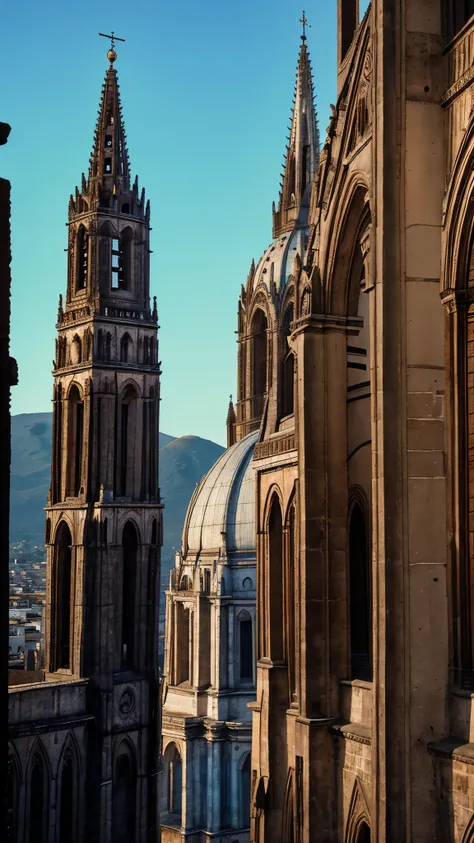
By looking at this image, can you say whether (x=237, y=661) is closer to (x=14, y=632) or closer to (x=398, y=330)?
(x=14, y=632)

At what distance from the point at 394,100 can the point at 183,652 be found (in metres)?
58.0

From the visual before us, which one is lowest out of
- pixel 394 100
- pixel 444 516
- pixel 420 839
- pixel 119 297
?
pixel 420 839

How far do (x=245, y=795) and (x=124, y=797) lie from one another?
1400 centimetres

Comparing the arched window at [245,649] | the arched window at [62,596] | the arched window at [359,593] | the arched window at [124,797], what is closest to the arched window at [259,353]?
the arched window at [245,649]

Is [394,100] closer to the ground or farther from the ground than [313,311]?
farther from the ground

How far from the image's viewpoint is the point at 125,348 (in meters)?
55.7

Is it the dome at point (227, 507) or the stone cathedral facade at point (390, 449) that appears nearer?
the stone cathedral facade at point (390, 449)

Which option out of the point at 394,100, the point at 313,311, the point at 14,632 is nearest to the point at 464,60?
the point at 394,100

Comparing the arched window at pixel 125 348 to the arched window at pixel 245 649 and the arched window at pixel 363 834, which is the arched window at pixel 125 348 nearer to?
the arched window at pixel 245 649

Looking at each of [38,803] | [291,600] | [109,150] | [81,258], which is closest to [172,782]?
[38,803]

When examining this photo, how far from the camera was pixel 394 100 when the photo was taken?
14727 mm

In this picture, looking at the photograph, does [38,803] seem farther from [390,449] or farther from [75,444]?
[390,449]

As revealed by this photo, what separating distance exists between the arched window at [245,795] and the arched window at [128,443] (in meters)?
18.9

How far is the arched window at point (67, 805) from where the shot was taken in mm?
49469
